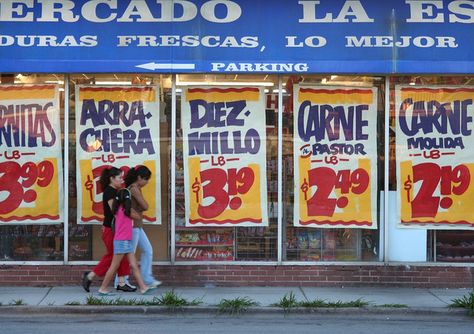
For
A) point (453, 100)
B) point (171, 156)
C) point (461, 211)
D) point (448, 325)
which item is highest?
point (453, 100)

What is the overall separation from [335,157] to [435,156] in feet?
4.90

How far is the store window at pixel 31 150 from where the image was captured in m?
9.90

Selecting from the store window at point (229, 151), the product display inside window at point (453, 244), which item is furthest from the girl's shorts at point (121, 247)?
the product display inside window at point (453, 244)

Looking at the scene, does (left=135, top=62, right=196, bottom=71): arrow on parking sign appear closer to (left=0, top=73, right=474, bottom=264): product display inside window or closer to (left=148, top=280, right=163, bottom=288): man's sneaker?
(left=0, top=73, right=474, bottom=264): product display inside window

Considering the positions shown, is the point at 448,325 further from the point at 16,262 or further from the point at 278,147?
the point at 16,262

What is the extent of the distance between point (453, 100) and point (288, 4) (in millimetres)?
2877

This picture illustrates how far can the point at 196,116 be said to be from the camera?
9.98 meters

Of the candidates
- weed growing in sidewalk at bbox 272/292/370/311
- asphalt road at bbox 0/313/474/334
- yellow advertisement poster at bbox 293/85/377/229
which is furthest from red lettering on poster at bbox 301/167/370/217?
asphalt road at bbox 0/313/474/334

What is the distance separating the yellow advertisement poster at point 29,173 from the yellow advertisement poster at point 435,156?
5.16 meters

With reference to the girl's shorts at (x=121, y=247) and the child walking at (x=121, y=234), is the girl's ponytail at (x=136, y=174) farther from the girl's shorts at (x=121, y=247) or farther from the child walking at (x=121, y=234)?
the girl's shorts at (x=121, y=247)

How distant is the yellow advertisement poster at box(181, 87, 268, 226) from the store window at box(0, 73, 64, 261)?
1935 millimetres

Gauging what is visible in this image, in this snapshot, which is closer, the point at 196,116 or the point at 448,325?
the point at 448,325

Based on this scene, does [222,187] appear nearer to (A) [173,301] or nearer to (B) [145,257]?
(B) [145,257]

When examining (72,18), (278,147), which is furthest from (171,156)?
(72,18)
